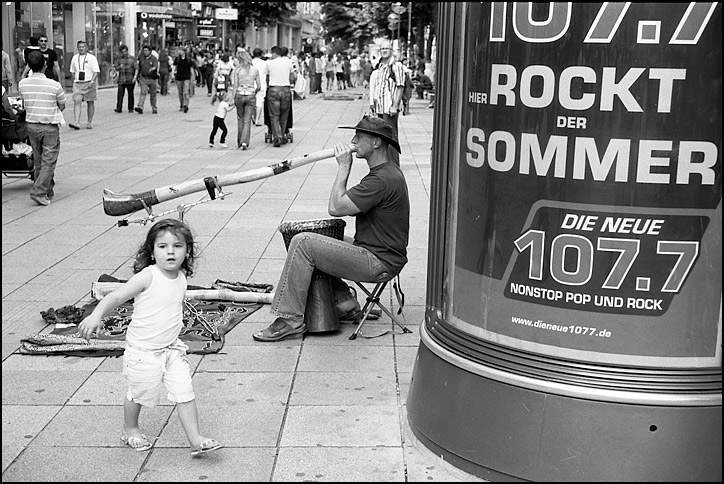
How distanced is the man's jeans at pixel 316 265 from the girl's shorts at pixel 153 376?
1799 millimetres

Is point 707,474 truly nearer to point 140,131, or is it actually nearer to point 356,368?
point 356,368

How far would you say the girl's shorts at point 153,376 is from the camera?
4328 mm

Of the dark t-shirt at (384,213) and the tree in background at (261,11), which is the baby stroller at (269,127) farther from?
the tree in background at (261,11)

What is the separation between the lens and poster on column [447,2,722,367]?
3.60 m

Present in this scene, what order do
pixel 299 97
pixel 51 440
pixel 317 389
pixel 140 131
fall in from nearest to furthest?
pixel 51 440 < pixel 317 389 < pixel 140 131 < pixel 299 97

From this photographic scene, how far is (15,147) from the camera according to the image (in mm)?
12344

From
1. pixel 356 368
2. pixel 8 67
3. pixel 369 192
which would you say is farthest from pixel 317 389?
pixel 8 67

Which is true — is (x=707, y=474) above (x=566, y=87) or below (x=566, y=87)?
below

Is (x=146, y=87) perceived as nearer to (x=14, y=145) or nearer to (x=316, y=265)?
(x=14, y=145)

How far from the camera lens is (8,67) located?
63.1 ft

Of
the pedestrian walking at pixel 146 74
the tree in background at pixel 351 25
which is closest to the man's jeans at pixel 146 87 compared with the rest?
the pedestrian walking at pixel 146 74

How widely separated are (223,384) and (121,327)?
1.37m

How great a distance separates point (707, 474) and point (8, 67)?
18.1 meters

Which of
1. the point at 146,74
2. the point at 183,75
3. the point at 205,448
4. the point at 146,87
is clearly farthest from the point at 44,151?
the point at 183,75
